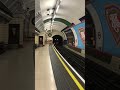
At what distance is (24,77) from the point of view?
6059mm

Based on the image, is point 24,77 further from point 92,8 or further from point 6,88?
point 92,8

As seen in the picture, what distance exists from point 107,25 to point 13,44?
41.4 ft

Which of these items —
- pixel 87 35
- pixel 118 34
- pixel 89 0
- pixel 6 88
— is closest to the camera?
pixel 6 88

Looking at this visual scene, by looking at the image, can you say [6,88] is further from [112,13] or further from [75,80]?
[112,13]

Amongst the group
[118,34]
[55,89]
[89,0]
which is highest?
[89,0]

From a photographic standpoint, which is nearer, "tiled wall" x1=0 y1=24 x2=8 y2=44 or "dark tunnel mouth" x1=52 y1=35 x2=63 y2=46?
"tiled wall" x1=0 y1=24 x2=8 y2=44

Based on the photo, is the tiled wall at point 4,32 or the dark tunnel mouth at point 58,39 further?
the dark tunnel mouth at point 58,39

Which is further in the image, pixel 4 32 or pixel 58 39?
pixel 58 39

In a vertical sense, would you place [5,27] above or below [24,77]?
above

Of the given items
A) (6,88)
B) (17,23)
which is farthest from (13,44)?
(6,88)

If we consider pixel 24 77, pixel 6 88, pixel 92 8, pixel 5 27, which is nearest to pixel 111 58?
pixel 92 8

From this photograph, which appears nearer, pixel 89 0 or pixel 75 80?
pixel 75 80

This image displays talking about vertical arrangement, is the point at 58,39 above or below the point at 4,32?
below

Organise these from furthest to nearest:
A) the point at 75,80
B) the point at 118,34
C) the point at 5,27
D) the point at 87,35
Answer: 1. the point at 5,27
2. the point at 87,35
3. the point at 118,34
4. the point at 75,80
